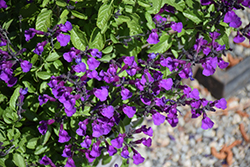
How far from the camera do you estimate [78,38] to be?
1309 millimetres

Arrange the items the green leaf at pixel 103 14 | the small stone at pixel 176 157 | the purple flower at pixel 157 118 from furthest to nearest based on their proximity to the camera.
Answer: the small stone at pixel 176 157 → the purple flower at pixel 157 118 → the green leaf at pixel 103 14

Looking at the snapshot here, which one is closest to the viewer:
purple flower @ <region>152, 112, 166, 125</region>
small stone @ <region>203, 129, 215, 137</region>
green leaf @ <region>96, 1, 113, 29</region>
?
green leaf @ <region>96, 1, 113, 29</region>

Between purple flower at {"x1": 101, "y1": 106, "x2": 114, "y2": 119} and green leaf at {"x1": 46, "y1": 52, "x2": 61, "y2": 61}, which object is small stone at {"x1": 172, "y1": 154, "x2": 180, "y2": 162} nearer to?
purple flower at {"x1": 101, "y1": 106, "x2": 114, "y2": 119}

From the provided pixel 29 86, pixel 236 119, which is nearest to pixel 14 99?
pixel 29 86

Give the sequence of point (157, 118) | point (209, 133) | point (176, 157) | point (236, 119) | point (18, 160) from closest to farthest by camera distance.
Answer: point (157, 118), point (18, 160), point (176, 157), point (209, 133), point (236, 119)

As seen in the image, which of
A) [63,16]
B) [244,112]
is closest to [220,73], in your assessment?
[244,112]

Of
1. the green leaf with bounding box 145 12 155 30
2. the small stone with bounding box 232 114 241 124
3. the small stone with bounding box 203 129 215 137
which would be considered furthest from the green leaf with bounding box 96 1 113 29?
the small stone with bounding box 232 114 241 124

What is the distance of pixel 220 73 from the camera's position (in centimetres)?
290

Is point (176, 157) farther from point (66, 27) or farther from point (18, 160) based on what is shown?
point (66, 27)

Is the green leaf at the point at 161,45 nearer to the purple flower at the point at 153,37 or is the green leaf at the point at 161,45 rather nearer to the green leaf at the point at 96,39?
the purple flower at the point at 153,37

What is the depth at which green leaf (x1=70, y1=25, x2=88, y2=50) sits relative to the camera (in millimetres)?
1297

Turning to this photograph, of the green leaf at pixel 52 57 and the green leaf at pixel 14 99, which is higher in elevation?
the green leaf at pixel 52 57

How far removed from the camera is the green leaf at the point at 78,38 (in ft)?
4.25

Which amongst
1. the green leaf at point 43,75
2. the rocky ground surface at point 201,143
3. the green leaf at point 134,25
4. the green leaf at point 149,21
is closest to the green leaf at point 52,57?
the green leaf at point 43,75
